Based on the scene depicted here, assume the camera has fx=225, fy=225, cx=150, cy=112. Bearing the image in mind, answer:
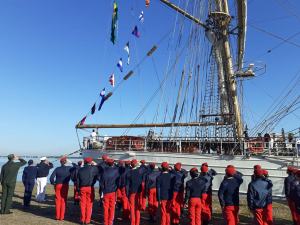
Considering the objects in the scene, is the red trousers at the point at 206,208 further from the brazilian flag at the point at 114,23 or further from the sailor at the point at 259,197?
the brazilian flag at the point at 114,23

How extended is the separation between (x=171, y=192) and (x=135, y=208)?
1.09 metres

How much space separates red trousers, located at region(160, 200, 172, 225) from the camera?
5.94 m

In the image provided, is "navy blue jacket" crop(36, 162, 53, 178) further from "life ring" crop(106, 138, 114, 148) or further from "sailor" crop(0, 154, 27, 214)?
"life ring" crop(106, 138, 114, 148)

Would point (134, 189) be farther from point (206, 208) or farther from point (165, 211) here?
point (206, 208)

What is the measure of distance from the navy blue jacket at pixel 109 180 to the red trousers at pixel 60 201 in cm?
169

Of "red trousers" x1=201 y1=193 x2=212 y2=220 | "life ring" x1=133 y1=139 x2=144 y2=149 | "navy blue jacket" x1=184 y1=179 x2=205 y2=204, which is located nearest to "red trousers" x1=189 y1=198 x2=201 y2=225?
"navy blue jacket" x1=184 y1=179 x2=205 y2=204

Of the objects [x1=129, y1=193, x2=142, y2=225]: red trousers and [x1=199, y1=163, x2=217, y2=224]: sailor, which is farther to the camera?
[x1=199, y1=163, x2=217, y2=224]: sailor

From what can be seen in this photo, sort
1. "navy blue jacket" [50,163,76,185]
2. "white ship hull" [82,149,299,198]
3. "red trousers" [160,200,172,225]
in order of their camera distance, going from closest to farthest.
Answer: "red trousers" [160,200,172,225] < "navy blue jacket" [50,163,76,185] < "white ship hull" [82,149,299,198]

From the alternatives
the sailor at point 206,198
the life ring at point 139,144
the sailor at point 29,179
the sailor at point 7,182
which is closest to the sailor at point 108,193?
the sailor at point 206,198

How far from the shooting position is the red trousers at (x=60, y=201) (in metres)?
6.97

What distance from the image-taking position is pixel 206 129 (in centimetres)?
1636

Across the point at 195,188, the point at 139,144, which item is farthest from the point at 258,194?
the point at 139,144

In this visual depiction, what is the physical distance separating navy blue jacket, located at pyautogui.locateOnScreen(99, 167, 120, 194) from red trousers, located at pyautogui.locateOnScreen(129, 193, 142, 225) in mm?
550

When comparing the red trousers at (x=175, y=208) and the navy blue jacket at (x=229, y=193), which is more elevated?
the navy blue jacket at (x=229, y=193)
